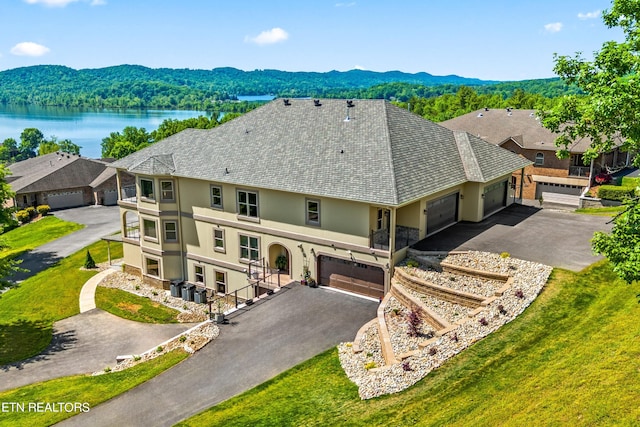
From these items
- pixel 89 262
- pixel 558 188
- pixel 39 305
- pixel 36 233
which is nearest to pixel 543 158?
pixel 558 188

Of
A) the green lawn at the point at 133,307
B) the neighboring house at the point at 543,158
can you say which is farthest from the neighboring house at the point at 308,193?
the neighboring house at the point at 543,158

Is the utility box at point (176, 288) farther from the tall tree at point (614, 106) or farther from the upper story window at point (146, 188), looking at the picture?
the tall tree at point (614, 106)

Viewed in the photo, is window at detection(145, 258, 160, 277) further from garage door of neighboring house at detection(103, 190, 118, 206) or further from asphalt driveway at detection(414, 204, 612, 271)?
garage door of neighboring house at detection(103, 190, 118, 206)

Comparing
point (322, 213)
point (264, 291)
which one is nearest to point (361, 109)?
point (322, 213)

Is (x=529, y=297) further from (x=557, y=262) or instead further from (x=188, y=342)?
(x=188, y=342)

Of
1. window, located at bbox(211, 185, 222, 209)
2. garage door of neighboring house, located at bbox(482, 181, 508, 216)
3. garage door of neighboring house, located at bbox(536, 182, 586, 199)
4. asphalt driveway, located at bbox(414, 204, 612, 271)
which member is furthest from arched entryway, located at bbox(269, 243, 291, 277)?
garage door of neighboring house, located at bbox(536, 182, 586, 199)

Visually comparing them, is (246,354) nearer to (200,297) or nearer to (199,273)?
(200,297)
